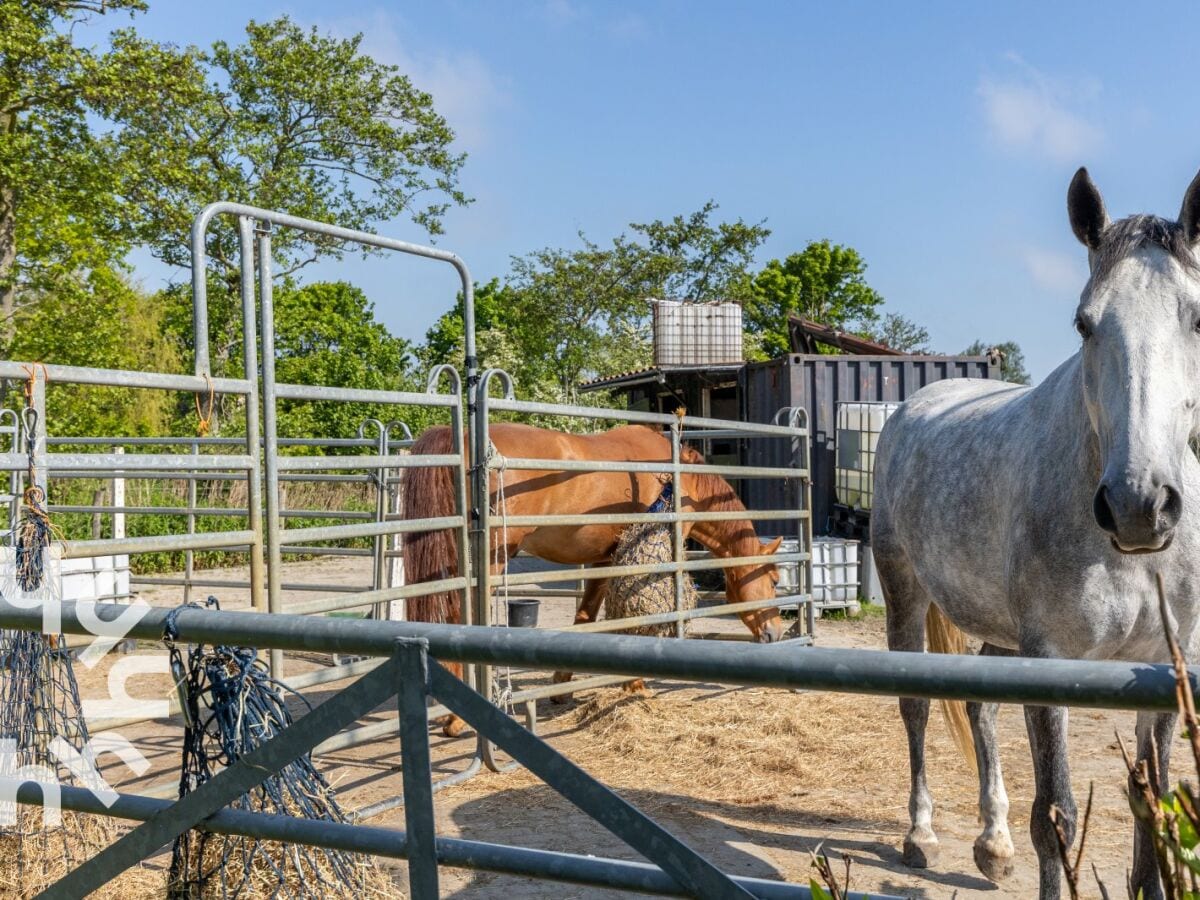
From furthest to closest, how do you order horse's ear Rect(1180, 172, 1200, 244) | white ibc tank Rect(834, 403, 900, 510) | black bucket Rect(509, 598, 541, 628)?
white ibc tank Rect(834, 403, 900, 510)
black bucket Rect(509, 598, 541, 628)
horse's ear Rect(1180, 172, 1200, 244)

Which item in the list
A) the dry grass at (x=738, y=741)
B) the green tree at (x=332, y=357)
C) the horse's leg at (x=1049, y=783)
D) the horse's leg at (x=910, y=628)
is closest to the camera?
the horse's leg at (x=1049, y=783)

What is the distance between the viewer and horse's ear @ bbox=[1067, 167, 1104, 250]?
2.56 meters

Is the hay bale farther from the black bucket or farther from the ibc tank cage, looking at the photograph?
the ibc tank cage

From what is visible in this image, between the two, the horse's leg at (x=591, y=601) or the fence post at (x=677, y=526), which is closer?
the fence post at (x=677, y=526)

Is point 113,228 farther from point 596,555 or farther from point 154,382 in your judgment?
point 154,382

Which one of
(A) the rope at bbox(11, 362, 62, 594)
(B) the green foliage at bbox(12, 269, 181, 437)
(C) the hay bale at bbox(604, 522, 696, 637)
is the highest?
(B) the green foliage at bbox(12, 269, 181, 437)

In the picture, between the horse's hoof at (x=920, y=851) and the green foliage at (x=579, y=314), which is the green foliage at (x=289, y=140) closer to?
the green foliage at (x=579, y=314)

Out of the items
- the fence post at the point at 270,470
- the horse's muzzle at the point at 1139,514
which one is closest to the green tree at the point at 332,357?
the fence post at the point at 270,470

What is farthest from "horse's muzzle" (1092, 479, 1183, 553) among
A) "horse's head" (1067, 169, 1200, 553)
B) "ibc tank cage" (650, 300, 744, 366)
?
"ibc tank cage" (650, 300, 744, 366)

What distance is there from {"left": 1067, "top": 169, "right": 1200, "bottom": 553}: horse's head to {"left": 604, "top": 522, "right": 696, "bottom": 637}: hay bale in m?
3.86

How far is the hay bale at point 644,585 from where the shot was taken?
20.3 ft

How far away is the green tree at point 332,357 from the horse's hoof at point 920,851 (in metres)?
14.7

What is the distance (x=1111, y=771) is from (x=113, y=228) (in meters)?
17.5

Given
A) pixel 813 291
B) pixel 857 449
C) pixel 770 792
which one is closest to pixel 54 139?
pixel 857 449
